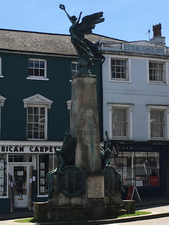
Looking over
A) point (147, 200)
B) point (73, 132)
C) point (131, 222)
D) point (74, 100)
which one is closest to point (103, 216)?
point (131, 222)

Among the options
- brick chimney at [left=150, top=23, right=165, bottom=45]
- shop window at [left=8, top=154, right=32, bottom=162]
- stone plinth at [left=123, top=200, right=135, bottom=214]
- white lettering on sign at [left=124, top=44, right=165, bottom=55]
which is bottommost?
stone plinth at [left=123, top=200, right=135, bottom=214]

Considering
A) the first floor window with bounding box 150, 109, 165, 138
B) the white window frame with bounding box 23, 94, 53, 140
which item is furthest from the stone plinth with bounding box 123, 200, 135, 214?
the first floor window with bounding box 150, 109, 165, 138

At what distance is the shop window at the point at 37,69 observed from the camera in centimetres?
2530

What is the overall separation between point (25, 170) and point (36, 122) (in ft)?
8.57

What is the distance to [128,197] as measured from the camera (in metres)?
24.8

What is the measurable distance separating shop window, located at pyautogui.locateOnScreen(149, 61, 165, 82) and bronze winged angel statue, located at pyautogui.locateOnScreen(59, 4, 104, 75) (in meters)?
11.2

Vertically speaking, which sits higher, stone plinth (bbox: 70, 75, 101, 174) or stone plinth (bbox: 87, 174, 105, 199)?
stone plinth (bbox: 70, 75, 101, 174)

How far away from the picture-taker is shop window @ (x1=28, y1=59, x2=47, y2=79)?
2530cm

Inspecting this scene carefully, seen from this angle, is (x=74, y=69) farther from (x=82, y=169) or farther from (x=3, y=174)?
(x=82, y=169)

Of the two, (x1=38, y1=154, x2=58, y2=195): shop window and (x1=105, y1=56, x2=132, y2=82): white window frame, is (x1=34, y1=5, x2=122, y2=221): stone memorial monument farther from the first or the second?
(x1=105, y1=56, x2=132, y2=82): white window frame

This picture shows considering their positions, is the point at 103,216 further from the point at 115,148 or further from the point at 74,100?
the point at 115,148

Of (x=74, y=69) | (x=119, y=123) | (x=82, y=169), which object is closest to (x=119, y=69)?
(x=74, y=69)

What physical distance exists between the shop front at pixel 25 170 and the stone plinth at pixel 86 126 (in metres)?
8.04

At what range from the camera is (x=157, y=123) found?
27391 millimetres
